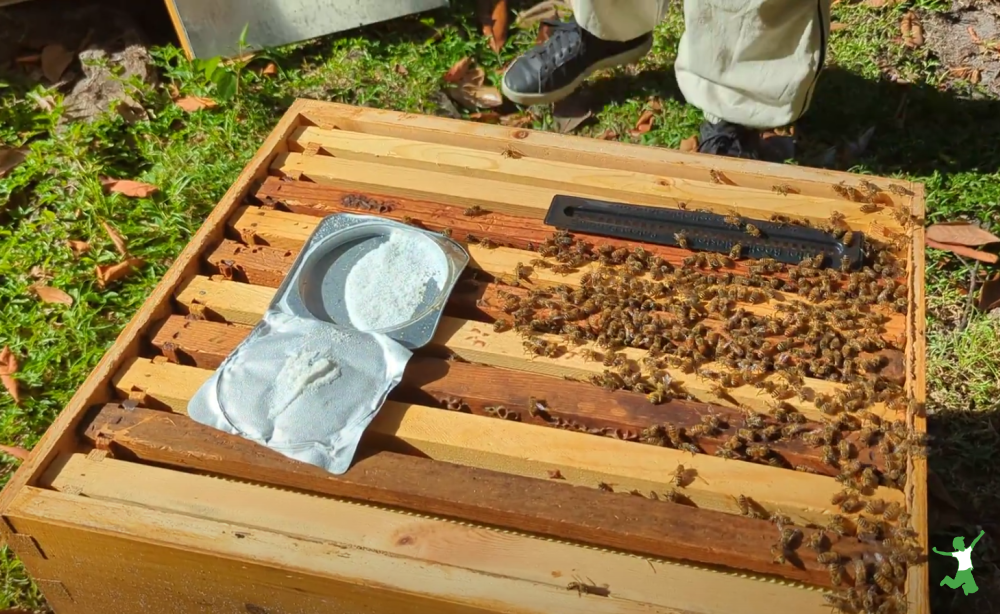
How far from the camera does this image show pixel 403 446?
2.00 meters

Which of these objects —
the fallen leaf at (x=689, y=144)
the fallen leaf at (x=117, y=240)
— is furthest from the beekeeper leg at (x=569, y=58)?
Answer: the fallen leaf at (x=117, y=240)

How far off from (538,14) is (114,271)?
260cm

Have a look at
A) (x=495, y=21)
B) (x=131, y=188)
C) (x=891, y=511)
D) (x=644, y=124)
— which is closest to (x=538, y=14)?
(x=495, y=21)

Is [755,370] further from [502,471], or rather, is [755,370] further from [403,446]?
[403,446]

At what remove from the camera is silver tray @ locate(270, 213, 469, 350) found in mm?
2184

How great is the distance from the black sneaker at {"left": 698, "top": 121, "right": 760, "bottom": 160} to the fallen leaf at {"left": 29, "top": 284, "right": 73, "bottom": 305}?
2627 millimetres

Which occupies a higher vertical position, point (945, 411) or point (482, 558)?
point (482, 558)

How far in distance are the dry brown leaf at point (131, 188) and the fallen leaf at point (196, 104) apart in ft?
1.74

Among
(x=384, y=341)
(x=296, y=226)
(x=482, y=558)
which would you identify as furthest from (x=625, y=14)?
(x=482, y=558)

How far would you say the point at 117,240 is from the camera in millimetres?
3447

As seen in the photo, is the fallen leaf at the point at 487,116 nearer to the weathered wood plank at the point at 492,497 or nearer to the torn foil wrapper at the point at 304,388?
the torn foil wrapper at the point at 304,388

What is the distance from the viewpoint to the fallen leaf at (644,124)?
3.93 meters

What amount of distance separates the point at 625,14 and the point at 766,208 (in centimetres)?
147

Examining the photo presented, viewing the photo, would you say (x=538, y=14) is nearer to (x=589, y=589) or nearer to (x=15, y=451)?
(x=15, y=451)
